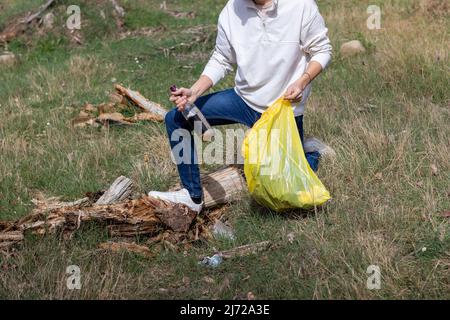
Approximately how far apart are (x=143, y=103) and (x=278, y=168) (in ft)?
9.50

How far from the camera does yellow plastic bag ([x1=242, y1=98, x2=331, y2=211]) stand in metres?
4.11

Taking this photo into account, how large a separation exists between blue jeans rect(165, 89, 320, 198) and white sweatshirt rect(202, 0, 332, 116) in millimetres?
71

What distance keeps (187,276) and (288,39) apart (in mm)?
1567

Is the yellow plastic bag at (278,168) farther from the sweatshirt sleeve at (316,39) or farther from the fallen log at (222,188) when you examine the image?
the fallen log at (222,188)

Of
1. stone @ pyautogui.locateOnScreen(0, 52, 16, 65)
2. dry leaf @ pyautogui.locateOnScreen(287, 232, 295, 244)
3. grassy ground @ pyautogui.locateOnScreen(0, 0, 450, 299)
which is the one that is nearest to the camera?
grassy ground @ pyautogui.locateOnScreen(0, 0, 450, 299)

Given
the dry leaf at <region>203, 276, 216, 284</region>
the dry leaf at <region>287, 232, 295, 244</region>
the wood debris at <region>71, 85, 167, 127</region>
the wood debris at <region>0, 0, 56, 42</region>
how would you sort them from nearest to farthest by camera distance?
1. the dry leaf at <region>203, 276, 216, 284</region>
2. the dry leaf at <region>287, 232, 295, 244</region>
3. the wood debris at <region>71, 85, 167, 127</region>
4. the wood debris at <region>0, 0, 56, 42</region>

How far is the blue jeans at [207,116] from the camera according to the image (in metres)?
4.45

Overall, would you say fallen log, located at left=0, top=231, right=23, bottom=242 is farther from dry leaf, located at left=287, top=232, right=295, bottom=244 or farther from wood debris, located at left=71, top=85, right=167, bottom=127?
wood debris, located at left=71, top=85, right=167, bottom=127

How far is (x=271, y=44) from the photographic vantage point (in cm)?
429

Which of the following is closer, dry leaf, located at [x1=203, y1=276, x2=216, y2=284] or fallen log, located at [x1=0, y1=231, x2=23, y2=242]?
dry leaf, located at [x1=203, y1=276, x2=216, y2=284]

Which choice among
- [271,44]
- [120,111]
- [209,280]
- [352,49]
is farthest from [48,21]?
[209,280]

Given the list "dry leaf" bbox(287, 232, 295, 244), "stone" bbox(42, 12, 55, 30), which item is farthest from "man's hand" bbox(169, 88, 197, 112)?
"stone" bbox(42, 12, 55, 30)
